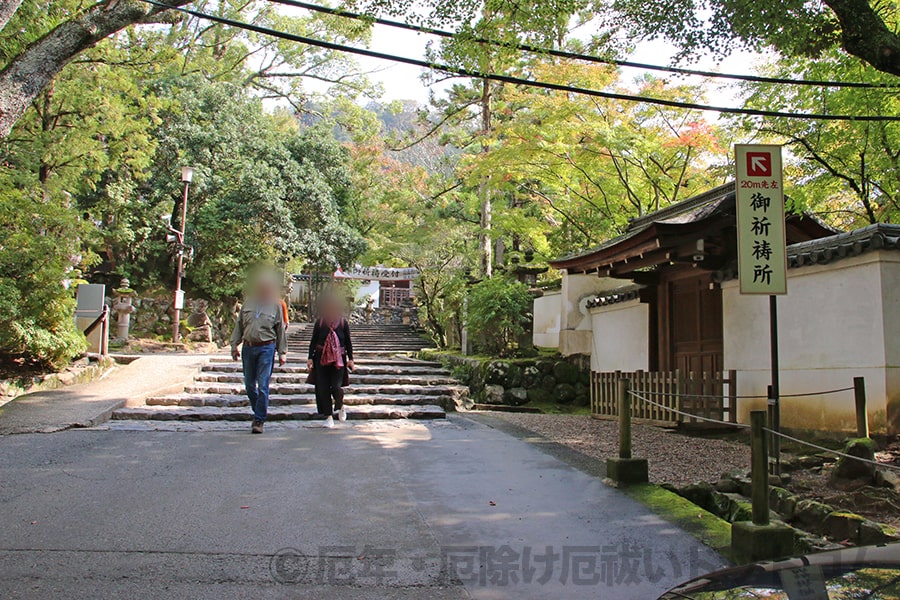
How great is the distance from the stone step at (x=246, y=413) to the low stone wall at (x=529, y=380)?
317 cm

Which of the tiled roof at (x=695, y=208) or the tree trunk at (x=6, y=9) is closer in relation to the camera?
the tree trunk at (x=6, y=9)

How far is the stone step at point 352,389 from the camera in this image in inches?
444

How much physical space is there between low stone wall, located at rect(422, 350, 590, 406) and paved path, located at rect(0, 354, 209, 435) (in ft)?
19.5

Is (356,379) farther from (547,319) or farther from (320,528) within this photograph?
(320,528)

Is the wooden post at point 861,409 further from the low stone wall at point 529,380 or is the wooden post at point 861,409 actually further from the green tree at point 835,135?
the low stone wall at point 529,380

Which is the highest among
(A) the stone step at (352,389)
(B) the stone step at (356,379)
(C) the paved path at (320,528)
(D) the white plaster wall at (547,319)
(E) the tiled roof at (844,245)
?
(E) the tiled roof at (844,245)

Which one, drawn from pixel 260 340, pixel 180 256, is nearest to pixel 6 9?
pixel 260 340

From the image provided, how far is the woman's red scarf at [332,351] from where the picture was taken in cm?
848

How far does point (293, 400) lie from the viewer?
10672 millimetres

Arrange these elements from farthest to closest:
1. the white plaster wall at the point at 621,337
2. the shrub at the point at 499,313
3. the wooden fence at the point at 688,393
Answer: the shrub at the point at 499,313, the white plaster wall at the point at 621,337, the wooden fence at the point at 688,393

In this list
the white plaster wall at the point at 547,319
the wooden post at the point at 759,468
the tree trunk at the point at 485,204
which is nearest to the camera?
the wooden post at the point at 759,468

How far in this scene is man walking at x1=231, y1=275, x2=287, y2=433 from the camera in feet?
25.8

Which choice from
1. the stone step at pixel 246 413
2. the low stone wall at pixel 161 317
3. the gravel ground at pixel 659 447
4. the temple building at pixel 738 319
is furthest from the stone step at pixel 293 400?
the low stone wall at pixel 161 317

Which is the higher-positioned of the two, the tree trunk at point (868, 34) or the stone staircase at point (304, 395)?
the tree trunk at point (868, 34)
